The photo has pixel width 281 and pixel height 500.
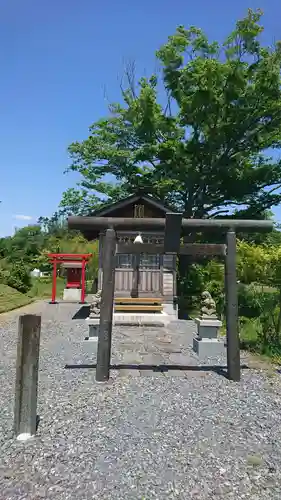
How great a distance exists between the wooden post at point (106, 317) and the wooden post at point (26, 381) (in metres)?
1.90

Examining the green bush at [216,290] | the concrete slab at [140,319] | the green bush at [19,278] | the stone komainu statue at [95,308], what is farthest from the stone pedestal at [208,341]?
the green bush at [19,278]

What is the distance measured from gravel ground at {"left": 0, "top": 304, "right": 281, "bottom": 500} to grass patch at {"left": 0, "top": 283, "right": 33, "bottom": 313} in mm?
8040

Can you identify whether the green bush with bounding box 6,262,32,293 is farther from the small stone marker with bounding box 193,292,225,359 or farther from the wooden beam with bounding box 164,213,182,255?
the wooden beam with bounding box 164,213,182,255

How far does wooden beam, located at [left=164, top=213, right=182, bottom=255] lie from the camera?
5625 mm

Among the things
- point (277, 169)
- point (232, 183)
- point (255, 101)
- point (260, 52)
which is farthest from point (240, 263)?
point (260, 52)

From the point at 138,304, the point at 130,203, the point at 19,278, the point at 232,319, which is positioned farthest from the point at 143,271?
the point at 19,278

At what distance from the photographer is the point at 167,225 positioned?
5699mm

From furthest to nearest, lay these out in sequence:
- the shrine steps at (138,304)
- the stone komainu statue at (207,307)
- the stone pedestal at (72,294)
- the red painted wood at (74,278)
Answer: the red painted wood at (74,278)
the stone pedestal at (72,294)
the shrine steps at (138,304)
the stone komainu statue at (207,307)

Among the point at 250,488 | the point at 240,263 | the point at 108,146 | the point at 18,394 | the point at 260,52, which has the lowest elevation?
the point at 250,488

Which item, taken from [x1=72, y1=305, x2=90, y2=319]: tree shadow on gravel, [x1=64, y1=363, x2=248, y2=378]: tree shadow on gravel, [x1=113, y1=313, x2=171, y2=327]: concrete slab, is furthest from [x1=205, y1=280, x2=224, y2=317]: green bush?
[x1=64, y1=363, x2=248, y2=378]: tree shadow on gravel

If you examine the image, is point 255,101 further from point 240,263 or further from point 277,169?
point 240,263

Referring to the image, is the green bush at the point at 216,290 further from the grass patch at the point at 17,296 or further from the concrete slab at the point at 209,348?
the grass patch at the point at 17,296

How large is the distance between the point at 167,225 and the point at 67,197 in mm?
17676

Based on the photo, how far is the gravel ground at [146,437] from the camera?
2852 millimetres
